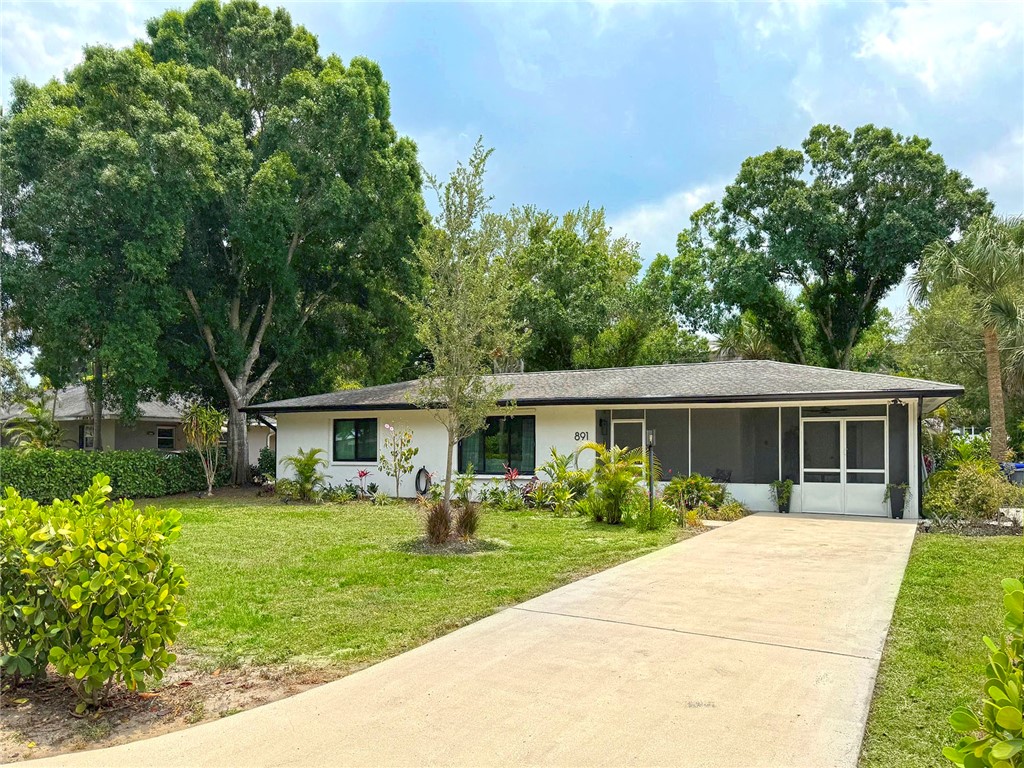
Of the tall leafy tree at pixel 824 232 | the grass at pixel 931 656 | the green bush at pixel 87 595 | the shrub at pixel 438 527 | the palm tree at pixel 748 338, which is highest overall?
the tall leafy tree at pixel 824 232

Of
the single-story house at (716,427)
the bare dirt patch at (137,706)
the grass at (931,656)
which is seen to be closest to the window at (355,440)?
the single-story house at (716,427)

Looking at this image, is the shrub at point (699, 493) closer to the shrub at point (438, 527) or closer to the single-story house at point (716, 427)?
the single-story house at point (716, 427)

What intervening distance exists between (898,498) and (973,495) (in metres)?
1.63

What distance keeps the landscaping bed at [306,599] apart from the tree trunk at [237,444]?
8873mm

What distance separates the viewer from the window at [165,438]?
28859 mm

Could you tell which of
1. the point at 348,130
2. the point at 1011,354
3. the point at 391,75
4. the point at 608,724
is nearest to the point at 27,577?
the point at 608,724

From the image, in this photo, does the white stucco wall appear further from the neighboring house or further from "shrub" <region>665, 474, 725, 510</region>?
the neighboring house

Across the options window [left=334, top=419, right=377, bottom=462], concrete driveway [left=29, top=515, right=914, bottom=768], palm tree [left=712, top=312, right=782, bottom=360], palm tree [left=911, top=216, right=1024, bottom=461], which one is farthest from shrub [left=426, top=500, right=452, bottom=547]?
palm tree [left=712, top=312, right=782, bottom=360]

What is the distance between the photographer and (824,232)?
96.3 feet

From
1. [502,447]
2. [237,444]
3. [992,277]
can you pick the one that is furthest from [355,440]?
[992,277]

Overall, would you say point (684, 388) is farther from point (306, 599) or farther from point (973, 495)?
point (306, 599)

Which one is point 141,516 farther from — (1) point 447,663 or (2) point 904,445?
(2) point 904,445

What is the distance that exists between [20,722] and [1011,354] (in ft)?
99.5

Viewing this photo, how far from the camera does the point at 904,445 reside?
13875 mm
